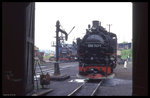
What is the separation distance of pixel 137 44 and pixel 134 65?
27.4 inches

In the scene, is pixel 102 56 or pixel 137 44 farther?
pixel 102 56

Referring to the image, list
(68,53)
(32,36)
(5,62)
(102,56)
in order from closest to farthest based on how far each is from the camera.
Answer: (5,62), (32,36), (102,56), (68,53)

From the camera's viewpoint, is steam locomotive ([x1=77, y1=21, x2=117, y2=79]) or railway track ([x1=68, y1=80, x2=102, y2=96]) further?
steam locomotive ([x1=77, y1=21, x2=117, y2=79])

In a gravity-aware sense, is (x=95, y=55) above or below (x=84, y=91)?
above

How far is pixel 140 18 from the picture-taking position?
23.0 feet

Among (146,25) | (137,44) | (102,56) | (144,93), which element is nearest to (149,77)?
(144,93)

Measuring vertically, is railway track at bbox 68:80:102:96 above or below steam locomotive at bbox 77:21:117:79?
below

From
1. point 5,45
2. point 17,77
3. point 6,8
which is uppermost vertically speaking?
point 6,8

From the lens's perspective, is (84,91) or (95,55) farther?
(95,55)

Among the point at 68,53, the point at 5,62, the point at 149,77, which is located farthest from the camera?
the point at 68,53

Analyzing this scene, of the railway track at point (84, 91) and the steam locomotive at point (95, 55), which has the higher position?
the steam locomotive at point (95, 55)

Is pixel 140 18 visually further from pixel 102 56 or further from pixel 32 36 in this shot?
pixel 102 56

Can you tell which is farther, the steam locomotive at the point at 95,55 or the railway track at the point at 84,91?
the steam locomotive at the point at 95,55

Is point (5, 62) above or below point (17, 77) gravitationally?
above
